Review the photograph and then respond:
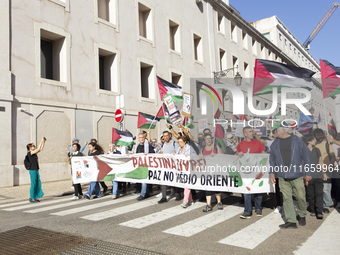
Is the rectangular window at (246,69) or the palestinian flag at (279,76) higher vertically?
the rectangular window at (246,69)

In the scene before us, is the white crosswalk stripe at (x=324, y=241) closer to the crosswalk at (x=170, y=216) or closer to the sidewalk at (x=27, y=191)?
the crosswalk at (x=170, y=216)

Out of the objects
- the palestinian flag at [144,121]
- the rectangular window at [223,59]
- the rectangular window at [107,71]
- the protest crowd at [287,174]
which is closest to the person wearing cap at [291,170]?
the protest crowd at [287,174]

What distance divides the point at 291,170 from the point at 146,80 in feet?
50.9

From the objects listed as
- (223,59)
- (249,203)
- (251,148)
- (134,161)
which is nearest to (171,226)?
(249,203)

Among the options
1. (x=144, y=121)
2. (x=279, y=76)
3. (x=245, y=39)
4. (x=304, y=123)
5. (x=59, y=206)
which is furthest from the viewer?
(x=245, y=39)

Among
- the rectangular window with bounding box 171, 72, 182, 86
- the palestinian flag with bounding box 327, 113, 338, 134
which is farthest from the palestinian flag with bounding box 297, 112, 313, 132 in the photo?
the rectangular window with bounding box 171, 72, 182, 86

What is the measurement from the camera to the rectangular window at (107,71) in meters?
17.2

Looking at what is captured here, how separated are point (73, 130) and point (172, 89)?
600 centimetres

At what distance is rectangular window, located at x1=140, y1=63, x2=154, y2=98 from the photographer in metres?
19.9

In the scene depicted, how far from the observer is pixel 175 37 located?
74.6 ft

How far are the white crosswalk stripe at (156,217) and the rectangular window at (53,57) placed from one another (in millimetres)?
9617

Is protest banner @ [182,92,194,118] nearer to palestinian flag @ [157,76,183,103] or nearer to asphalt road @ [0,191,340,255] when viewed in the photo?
palestinian flag @ [157,76,183,103]

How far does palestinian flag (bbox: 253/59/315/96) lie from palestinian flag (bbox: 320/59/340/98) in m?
0.29

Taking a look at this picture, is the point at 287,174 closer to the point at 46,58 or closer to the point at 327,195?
the point at 327,195
